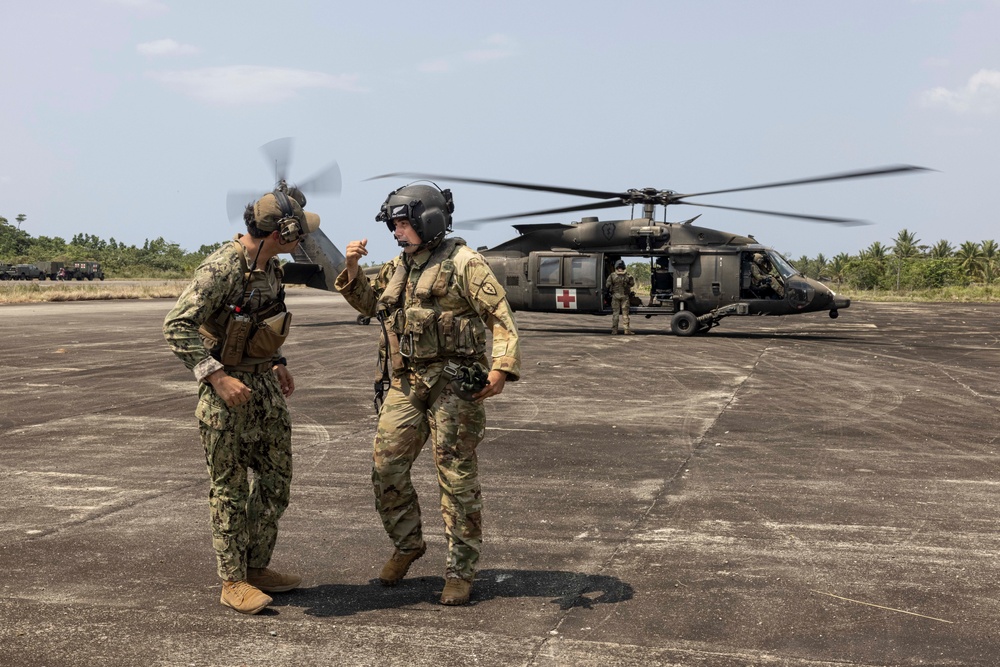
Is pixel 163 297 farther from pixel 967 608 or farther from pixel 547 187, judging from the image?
pixel 967 608

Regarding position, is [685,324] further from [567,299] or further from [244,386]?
[244,386]

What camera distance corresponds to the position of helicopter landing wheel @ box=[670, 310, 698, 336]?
22.3 meters

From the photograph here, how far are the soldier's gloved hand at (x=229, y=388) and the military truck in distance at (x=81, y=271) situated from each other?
244 ft

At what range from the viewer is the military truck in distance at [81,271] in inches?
2840

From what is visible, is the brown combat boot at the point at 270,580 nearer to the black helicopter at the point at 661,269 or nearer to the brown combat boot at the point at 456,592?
the brown combat boot at the point at 456,592

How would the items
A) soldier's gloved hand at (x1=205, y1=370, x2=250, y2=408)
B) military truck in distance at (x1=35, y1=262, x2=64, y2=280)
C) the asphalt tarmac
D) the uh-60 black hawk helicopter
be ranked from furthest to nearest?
military truck in distance at (x1=35, y1=262, x2=64, y2=280) → the uh-60 black hawk helicopter → soldier's gloved hand at (x1=205, y1=370, x2=250, y2=408) → the asphalt tarmac

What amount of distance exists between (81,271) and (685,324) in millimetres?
62634

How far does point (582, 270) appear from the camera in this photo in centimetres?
2286

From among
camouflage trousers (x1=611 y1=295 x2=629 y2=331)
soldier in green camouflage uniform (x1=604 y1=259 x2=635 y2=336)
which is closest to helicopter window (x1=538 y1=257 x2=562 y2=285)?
soldier in green camouflage uniform (x1=604 y1=259 x2=635 y2=336)

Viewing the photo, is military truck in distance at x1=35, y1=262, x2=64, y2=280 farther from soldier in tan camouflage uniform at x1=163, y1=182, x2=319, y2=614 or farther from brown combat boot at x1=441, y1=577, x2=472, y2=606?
brown combat boot at x1=441, y1=577, x2=472, y2=606

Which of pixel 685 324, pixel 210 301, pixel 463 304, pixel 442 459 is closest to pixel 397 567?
pixel 442 459

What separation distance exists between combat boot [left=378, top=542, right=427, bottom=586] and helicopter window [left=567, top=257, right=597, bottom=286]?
18196 millimetres

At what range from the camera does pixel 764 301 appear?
71.1ft

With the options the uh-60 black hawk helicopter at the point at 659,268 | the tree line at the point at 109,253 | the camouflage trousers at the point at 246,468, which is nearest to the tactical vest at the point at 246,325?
the camouflage trousers at the point at 246,468
